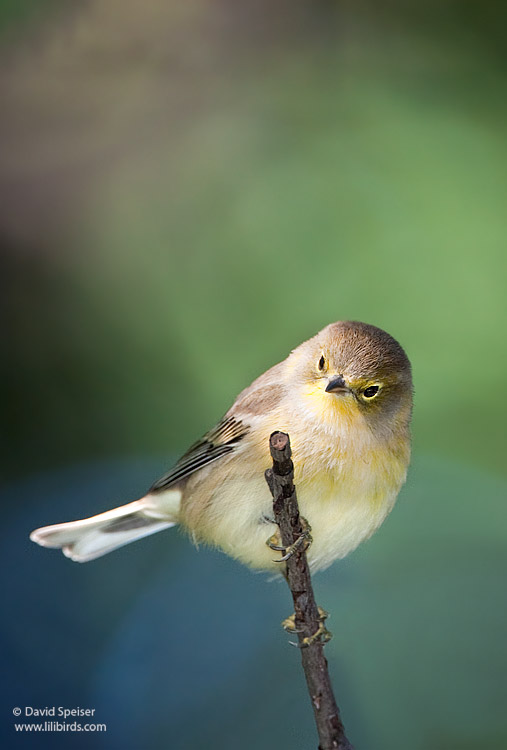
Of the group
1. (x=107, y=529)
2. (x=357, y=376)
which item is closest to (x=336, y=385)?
(x=357, y=376)

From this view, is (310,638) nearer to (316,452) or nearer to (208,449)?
(316,452)

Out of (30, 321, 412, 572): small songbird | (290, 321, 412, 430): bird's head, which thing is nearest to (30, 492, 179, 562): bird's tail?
(30, 321, 412, 572): small songbird

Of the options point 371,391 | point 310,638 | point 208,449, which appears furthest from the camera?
point 208,449

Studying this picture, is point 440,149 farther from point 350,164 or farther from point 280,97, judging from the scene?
point 280,97

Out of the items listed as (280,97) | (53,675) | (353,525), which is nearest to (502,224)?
(280,97)

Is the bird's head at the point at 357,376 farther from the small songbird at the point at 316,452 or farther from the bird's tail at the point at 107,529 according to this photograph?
the bird's tail at the point at 107,529

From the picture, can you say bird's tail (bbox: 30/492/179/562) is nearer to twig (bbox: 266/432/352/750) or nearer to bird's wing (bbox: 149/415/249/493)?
bird's wing (bbox: 149/415/249/493)

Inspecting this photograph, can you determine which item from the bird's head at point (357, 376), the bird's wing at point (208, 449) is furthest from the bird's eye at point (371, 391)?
the bird's wing at point (208, 449)
